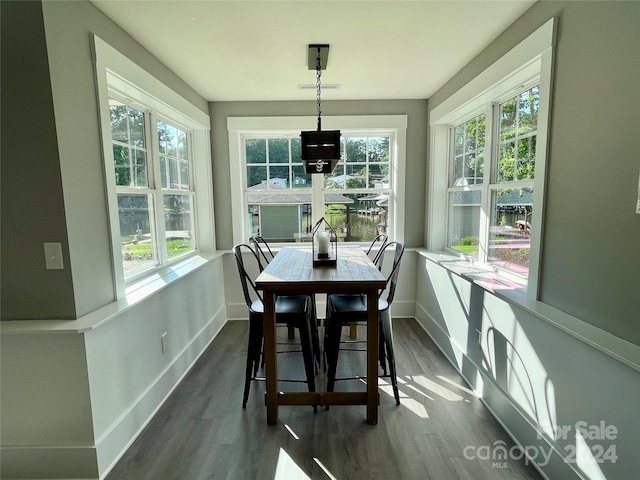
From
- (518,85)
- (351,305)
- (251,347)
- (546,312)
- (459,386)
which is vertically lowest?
(459,386)

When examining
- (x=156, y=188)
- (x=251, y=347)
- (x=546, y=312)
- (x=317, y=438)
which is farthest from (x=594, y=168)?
(x=156, y=188)

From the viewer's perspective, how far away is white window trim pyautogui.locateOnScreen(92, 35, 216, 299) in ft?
5.93

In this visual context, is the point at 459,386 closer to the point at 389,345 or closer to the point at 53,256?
the point at 389,345

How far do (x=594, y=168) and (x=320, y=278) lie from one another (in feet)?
4.69

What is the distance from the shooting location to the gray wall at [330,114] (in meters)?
3.51

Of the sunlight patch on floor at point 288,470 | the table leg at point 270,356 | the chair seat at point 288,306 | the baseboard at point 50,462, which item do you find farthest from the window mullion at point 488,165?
the baseboard at point 50,462

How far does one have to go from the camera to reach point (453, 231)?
339 centimetres

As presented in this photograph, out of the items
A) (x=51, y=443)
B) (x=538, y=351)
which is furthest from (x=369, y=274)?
(x=51, y=443)

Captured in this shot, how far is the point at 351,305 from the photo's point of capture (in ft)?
7.81

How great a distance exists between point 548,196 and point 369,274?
1.06 m

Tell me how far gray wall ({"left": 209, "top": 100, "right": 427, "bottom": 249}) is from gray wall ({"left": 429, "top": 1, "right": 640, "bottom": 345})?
1.76 metres

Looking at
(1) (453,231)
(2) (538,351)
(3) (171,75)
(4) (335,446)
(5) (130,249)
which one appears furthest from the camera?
(1) (453,231)

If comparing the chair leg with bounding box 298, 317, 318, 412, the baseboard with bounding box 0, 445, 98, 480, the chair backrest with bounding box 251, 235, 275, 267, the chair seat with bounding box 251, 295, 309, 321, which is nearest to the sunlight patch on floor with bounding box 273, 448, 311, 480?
the chair leg with bounding box 298, 317, 318, 412

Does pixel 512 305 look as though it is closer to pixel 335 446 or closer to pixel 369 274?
pixel 369 274
